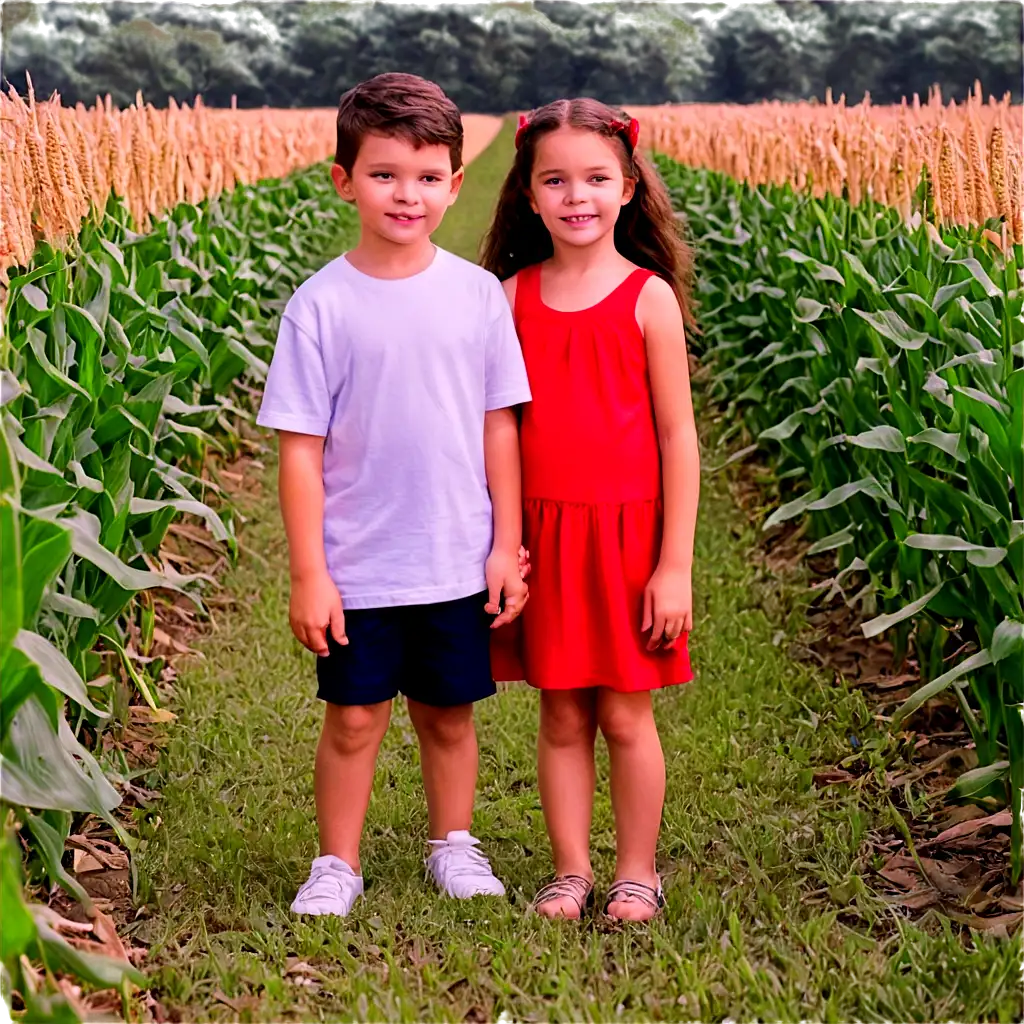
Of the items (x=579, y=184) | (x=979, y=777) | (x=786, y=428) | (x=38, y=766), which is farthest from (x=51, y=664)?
(x=786, y=428)

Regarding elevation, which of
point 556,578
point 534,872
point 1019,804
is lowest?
point 534,872

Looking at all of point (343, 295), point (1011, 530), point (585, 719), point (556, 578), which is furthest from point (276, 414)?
point (1011, 530)

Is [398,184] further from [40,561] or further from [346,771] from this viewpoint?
[346,771]

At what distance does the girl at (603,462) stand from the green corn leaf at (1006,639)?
0.56 metres

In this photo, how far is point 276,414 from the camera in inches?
94.3

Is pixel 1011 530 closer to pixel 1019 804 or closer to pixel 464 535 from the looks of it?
pixel 1019 804

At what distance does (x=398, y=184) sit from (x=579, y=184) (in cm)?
34

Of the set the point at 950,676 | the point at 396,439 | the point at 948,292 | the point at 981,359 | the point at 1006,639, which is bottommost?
the point at 950,676

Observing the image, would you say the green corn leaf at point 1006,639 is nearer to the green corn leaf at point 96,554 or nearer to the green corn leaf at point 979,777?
the green corn leaf at point 979,777

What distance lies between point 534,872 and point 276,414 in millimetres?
1160

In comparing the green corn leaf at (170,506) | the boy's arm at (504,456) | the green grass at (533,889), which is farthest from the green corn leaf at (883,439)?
the green corn leaf at (170,506)

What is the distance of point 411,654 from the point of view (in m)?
2.56

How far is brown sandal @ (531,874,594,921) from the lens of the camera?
2.59 m

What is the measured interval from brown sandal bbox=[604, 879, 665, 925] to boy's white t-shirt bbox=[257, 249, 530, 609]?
672 mm
